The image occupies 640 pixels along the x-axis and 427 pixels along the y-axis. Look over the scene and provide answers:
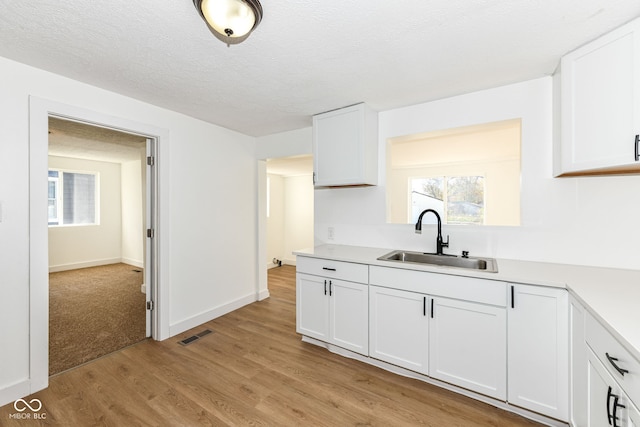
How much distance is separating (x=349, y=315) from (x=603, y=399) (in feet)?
4.94

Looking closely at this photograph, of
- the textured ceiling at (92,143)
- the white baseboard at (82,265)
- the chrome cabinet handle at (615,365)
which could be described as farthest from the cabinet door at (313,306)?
the white baseboard at (82,265)

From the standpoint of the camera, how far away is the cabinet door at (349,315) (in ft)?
7.33

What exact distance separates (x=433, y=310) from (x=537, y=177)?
50.8 inches

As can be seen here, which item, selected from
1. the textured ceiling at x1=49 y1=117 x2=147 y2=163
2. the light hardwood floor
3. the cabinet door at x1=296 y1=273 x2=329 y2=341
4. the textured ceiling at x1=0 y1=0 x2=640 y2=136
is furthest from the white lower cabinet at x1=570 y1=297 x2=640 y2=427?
the textured ceiling at x1=49 y1=117 x2=147 y2=163

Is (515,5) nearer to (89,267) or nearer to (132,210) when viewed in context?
(132,210)

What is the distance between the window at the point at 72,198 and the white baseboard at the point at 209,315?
4570mm

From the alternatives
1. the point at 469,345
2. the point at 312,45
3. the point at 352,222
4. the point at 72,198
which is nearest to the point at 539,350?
the point at 469,345

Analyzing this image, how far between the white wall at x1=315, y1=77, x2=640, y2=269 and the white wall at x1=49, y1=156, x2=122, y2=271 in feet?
20.7

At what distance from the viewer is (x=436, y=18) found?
1.39 metres

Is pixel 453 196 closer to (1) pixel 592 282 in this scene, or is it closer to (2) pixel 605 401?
(1) pixel 592 282

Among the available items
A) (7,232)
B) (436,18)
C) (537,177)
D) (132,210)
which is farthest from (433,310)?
(132,210)

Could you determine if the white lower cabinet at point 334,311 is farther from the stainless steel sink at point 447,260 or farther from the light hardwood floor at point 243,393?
the stainless steel sink at point 447,260

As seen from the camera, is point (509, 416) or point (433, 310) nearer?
point (509, 416)

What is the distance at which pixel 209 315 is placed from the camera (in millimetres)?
3125
